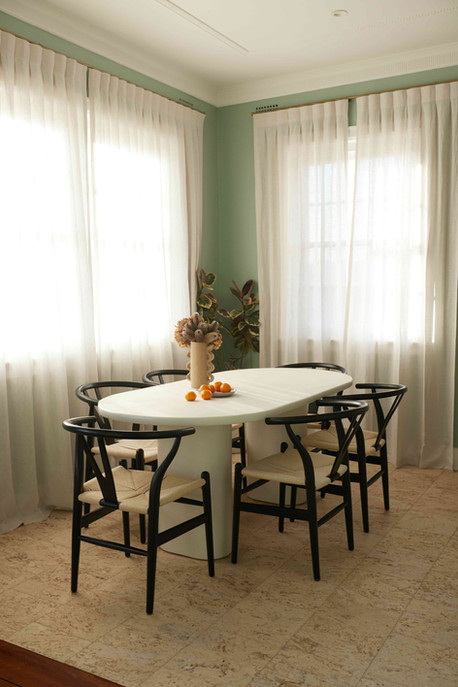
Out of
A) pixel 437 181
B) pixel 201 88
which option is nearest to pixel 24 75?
pixel 201 88

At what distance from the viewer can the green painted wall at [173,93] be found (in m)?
3.83

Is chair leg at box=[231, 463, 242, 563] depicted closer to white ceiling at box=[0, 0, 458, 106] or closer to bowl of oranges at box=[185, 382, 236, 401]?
bowl of oranges at box=[185, 382, 236, 401]

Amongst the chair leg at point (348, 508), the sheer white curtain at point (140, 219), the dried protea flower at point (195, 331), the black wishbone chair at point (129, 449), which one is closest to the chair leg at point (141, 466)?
the black wishbone chair at point (129, 449)

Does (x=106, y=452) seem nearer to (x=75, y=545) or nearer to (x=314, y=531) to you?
(x=75, y=545)

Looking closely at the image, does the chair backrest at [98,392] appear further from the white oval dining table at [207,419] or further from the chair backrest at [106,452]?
the chair backrest at [106,452]

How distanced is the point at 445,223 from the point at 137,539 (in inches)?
126

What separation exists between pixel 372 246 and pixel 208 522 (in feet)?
9.52

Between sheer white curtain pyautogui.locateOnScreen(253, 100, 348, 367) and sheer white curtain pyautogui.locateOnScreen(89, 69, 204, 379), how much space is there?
621 mm

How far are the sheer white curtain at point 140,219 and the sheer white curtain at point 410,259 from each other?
1.38 metres

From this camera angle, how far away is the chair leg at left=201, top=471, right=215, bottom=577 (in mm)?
2992

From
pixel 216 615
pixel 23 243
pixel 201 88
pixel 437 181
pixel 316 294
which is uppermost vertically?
pixel 201 88

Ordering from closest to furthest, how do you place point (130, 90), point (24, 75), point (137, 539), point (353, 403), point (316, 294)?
point (353, 403)
point (137, 539)
point (24, 75)
point (130, 90)
point (316, 294)

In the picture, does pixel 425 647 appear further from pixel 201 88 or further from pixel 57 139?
pixel 201 88

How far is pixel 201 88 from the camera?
549 centimetres
